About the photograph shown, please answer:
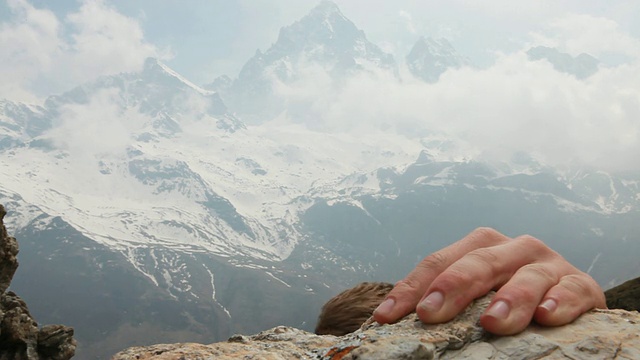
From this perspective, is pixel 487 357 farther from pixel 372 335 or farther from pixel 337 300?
pixel 337 300

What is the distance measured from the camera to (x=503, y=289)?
3924 millimetres

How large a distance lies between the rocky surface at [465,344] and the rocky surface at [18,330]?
13.3 feet

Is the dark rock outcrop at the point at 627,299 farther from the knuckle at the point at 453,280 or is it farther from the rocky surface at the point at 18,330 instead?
the rocky surface at the point at 18,330

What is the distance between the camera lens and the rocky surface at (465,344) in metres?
3.70

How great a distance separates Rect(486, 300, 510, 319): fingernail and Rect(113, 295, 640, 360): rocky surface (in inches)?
10.6

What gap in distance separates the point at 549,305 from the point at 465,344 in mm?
846

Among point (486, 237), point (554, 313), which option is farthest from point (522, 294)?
point (486, 237)

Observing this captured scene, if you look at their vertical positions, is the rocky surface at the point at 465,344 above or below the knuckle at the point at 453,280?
below

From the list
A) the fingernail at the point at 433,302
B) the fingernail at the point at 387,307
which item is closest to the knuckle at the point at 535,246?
the fingernail at the point at 433,302

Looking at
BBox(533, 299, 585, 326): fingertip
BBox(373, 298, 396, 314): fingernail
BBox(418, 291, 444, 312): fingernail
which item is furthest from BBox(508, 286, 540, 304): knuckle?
BBox(373, 298, 396, 314): fingernail

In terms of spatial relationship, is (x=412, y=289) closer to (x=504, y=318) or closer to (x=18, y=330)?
(x=504, y=318)

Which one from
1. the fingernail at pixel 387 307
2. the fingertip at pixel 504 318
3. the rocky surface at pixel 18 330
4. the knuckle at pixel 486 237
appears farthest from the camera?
the rocky surface at pixel 18 330

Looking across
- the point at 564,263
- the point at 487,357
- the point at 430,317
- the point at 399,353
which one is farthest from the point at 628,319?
the point at 399,353

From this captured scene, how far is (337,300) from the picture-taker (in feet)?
24.8
